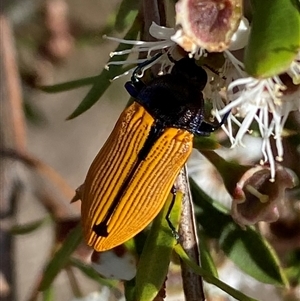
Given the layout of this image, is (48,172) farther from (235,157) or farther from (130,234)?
(130,234)

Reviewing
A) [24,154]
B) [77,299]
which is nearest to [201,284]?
[77,299]

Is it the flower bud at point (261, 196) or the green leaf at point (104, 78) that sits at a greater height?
the green leaf at point (104, 78)

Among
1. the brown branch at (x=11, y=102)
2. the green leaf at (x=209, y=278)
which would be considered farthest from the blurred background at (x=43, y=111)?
the green leaf at (x=209, y=278)

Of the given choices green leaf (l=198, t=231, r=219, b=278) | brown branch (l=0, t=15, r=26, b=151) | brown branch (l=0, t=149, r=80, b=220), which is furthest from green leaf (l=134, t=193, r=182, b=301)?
brown branch (l=0, t=15, r=26, b=151)

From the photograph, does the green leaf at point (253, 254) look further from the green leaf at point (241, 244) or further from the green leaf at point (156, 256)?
the green leaf at point (156, 256)

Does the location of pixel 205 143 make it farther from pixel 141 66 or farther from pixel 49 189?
pixel 49 189
